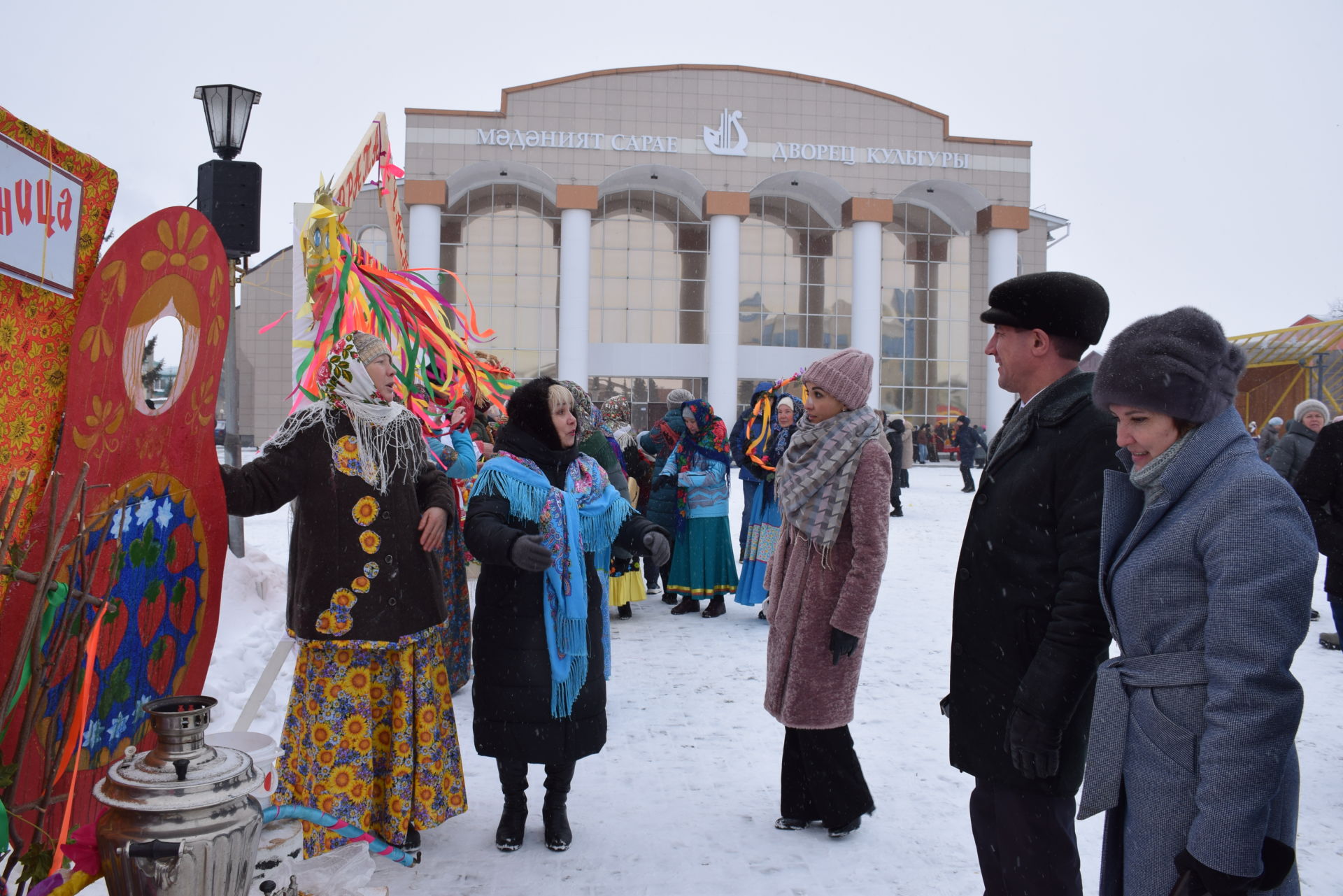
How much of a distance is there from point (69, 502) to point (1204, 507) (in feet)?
6.66

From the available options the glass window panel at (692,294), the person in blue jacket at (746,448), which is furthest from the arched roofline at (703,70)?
the person in blue jacket at (746,448)

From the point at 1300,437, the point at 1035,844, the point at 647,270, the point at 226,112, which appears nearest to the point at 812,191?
the point at 647,270

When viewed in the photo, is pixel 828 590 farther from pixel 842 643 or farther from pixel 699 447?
pixel 699 447

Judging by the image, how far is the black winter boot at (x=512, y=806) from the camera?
9.95 ft

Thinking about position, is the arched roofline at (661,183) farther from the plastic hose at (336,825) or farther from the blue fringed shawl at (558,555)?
the plastic hose at (336,825)

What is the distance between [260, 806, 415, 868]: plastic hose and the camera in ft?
7.03

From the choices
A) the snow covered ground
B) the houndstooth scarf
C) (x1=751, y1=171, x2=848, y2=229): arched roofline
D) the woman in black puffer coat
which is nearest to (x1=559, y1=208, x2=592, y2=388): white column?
(x1=751, y1=171, x2=848, y2=229): arched roofline

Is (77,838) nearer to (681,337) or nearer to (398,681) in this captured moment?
(398,681)

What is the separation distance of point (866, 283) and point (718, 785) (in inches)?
974

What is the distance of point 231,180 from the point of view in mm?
5082

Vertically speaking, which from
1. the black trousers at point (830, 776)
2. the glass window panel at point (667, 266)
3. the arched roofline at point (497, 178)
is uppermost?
the arched roofline at point (497, 178)

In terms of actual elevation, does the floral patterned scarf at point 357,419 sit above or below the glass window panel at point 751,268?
below

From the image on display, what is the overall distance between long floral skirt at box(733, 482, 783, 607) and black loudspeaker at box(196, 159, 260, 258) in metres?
3.62

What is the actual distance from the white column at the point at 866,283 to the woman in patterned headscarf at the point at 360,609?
2481cm
